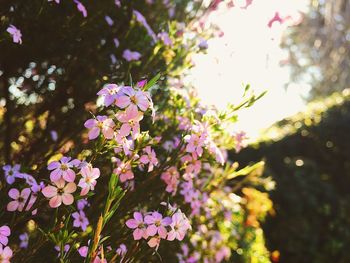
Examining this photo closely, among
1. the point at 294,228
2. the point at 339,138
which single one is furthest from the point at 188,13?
the point at 339,138

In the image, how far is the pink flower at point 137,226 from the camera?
1465mm

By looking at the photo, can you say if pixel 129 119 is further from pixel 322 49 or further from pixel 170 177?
pixel 322 49

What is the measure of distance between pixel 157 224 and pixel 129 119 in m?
0.41

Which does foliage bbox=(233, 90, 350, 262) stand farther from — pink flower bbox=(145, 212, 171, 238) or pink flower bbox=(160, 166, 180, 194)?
pink flower bbox=(145, 212, 171, 238)

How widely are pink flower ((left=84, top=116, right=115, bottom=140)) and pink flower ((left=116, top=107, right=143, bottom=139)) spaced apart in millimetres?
46

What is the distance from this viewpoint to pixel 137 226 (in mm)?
1495

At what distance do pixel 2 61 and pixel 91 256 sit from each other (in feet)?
5.61

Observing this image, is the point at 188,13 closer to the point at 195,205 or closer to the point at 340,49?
the point at 195,205

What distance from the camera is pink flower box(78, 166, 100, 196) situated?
135 centimetres

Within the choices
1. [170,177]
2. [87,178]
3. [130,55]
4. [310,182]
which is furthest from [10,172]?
[310,182]

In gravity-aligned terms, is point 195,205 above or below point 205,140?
below

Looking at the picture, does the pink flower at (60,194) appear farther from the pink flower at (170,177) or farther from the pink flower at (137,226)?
the pink flower at (170,177)

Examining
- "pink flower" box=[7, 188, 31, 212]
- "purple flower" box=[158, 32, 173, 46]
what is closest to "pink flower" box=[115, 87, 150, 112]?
"pink flower" box=[7, 188, 31, 212]

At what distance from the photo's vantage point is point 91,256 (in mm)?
1227
